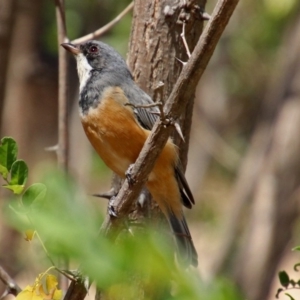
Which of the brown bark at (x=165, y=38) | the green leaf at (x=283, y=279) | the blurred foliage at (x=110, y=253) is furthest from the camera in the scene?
the brown bark at (x=165, y=38)

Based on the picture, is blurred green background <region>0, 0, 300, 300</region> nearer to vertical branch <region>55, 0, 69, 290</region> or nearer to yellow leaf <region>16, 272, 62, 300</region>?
vertical branch <region>55, 0, 69, 290</region>

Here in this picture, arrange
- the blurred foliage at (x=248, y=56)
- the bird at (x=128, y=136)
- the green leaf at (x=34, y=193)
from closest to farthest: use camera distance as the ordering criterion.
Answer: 1. the green leaf at (x=34, y=193)
2. the bird at (x=128, y=136)
3. the blurred foliage at (x=248, y=56)

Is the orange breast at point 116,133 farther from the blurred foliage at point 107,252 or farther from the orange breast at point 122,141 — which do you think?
the blurred foliage at point 107,252

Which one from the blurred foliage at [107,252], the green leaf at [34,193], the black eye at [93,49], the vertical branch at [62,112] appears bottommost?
the vertical branch at [62,112]

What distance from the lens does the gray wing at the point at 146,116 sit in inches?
142

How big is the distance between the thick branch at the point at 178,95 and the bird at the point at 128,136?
79cm

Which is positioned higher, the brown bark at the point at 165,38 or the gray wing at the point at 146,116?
the brown bark at the point at 165,38

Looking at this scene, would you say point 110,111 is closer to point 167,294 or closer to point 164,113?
point 164,113

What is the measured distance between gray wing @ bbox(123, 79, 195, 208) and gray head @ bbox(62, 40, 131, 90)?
0.47 m

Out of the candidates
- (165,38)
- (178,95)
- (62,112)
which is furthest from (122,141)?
(178,95)

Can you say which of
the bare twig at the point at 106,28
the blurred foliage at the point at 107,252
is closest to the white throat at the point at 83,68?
the bare twig at the point at 106,28

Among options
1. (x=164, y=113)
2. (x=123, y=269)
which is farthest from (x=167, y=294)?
(x=164, y=113)

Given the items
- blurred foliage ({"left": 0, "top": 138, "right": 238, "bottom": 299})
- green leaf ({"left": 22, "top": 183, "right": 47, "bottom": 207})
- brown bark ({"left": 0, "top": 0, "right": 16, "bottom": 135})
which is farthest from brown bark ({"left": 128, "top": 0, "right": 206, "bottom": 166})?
blurred foliage ({"left": 0, "top": 138, "right": 238, "bottom": 299})

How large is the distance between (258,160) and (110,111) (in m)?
3.69
